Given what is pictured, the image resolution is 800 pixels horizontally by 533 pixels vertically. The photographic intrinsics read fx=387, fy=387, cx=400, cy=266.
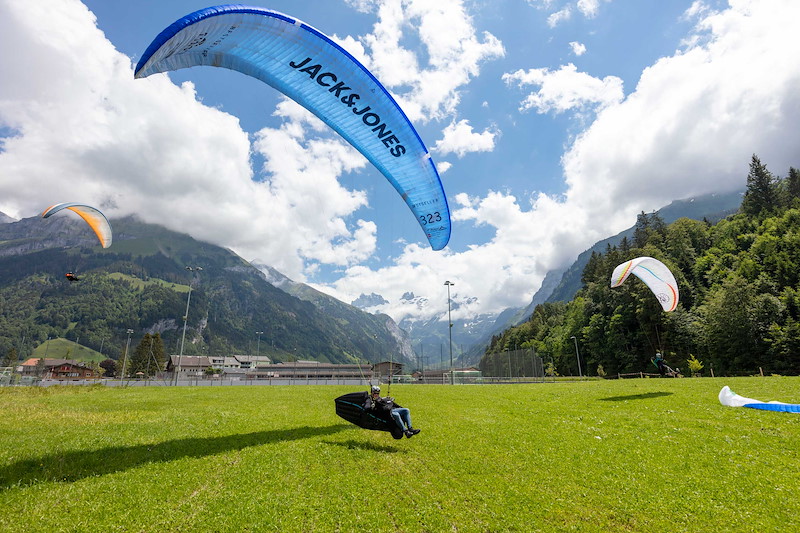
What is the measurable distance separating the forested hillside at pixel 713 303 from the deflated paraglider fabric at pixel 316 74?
44.1m

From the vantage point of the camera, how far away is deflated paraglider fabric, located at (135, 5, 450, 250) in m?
9.29

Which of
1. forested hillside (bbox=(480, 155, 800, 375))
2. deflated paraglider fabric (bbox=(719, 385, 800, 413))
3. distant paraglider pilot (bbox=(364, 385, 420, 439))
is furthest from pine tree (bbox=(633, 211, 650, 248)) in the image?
distant paraglider pilot (bbox=(364, 385, 420, 439))

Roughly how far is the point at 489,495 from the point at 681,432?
7.48 meters

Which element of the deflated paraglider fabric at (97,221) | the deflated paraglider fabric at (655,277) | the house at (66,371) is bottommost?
the house at (66,371)

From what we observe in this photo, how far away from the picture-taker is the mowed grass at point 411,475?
239 inches

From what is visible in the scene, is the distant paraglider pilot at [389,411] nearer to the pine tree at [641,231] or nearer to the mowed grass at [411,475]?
the mowed grass at [411,475]

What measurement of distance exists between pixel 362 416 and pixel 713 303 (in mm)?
68229

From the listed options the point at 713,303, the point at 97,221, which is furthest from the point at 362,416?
the point at 713,303

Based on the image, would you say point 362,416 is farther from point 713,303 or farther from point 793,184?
point 793,184

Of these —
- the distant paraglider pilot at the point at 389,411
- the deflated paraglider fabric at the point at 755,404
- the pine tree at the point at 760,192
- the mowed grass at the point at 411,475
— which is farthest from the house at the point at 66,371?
the pine tree at the point at 760,192

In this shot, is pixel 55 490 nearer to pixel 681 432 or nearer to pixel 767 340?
pixel 681 432

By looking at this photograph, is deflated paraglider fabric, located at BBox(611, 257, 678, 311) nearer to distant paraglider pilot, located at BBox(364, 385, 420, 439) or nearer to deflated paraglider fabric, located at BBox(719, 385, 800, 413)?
deflated paraglider fabric, located at BBox(719, 385, 800, 413)

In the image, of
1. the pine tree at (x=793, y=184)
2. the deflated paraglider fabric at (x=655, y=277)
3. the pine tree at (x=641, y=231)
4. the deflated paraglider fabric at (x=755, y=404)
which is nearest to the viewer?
the deflated paraglider fabric at (x=755, y=404)

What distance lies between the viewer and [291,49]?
10992 mm
